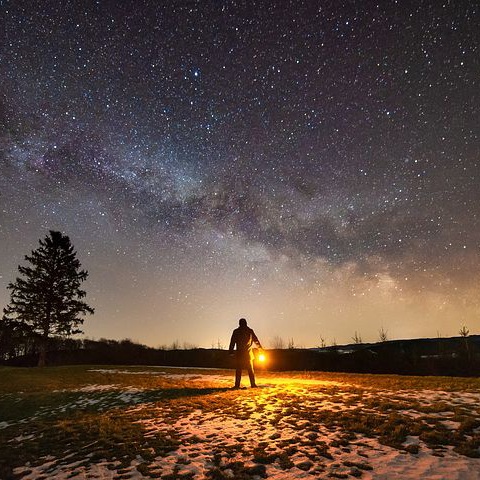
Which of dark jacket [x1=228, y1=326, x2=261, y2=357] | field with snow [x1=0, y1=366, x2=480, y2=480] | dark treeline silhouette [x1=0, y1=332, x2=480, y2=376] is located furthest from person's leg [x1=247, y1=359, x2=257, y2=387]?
dark treeline silhouette [x1=0, y1=332, x2=480, y2=376]

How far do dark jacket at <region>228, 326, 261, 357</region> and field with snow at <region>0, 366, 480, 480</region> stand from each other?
69.1 inches

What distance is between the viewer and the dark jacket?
1354 cm

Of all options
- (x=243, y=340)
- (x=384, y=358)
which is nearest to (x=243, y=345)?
(x=243, y=340)

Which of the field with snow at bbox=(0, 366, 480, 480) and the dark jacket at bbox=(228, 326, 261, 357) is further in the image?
the dark jacket at bbox=(228, 326, 261, 357)

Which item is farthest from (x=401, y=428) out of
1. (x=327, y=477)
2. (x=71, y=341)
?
(x=71, y=341)

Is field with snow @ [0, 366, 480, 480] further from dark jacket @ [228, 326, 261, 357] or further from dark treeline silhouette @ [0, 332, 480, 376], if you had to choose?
dark treeline silhouette @ [0, 332, 480, 376]

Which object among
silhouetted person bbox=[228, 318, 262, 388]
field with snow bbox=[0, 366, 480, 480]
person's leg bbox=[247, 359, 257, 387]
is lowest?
field with snow bbox=[0, 366, 480, 480]

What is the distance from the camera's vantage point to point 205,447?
6.79 m

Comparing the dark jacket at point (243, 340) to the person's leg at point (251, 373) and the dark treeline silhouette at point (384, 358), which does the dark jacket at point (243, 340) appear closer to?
the person's leg at point (251, 373)

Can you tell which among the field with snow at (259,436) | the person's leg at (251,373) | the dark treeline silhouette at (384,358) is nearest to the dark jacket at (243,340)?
the person's leg at (251,373)

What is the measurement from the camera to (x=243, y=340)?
13.6m

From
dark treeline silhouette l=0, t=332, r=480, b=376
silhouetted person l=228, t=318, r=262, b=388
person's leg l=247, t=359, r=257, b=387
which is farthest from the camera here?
dark treeline silhouette l=0, t=332, r=480, b=376

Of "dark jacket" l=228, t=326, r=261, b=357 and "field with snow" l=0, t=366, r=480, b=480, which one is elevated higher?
"dark jacket" l=228, t=326, r=261, b=357

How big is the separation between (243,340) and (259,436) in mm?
6518
